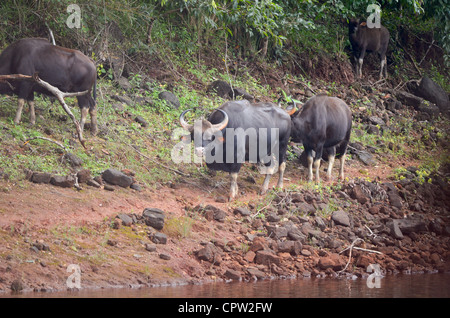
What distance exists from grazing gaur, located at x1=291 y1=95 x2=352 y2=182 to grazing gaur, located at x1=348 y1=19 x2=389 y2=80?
21.0 ft

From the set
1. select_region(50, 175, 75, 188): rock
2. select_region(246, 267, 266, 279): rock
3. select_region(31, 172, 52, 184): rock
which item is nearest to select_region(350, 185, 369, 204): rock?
select_region(246, 267, 266, 279): rock

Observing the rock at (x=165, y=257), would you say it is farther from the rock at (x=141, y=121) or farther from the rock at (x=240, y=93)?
the rock at (x=240, y=93)

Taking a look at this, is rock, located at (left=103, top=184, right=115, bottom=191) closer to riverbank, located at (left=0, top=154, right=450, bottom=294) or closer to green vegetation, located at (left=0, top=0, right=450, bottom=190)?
riverbank, located at (left=0, top=154, right=450, bottom=294)

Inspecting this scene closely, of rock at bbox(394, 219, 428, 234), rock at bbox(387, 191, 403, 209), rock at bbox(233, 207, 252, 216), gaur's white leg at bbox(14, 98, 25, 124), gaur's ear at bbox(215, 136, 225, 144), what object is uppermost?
gaur's white leg at bbox(14, 98, 25, 124)

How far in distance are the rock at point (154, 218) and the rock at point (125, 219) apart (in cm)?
24

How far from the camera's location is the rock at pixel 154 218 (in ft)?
28.9

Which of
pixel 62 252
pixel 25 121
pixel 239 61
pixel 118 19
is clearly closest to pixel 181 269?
pixel 62 252

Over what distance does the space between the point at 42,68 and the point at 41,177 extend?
104 inches

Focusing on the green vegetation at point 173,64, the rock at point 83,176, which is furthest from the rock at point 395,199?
the rock at point 83,176

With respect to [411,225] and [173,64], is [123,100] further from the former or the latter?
[411,225]

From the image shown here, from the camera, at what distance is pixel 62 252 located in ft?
25.3

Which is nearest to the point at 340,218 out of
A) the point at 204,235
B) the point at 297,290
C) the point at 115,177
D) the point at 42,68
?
the point at 204,235

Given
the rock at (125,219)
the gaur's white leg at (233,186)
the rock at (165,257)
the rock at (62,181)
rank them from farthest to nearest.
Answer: the gaur's white leg at (233,186), the rock at (62,181), the rock at (125,219), the rock at (165,257)

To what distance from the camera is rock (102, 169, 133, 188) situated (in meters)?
9.85
